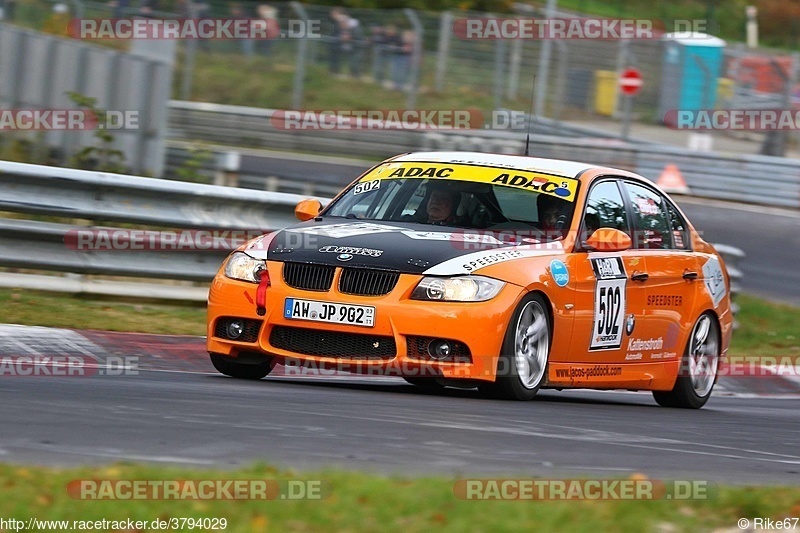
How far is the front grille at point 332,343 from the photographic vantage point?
8.34m

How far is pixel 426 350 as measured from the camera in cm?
835

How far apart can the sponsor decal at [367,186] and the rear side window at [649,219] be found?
67.4 inches

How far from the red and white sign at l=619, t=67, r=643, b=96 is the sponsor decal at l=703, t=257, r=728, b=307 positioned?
19275mm

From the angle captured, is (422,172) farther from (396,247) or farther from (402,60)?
(402,60)

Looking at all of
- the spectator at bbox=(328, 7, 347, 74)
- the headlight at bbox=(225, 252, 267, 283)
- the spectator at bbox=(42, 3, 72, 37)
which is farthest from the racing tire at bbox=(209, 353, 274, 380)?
the spectator at bbox=(328, 7, 347, 74)

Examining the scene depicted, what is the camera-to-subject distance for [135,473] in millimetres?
5113

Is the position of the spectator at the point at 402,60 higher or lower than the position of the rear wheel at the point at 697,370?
higher

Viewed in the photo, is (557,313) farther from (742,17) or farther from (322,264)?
(742,17)

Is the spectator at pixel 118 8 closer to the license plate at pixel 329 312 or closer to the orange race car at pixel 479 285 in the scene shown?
the orange race car at pixel 479 285

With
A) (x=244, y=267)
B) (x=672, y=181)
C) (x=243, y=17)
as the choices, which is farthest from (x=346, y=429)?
(x=243, y=17)

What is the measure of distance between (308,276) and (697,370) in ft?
11.5

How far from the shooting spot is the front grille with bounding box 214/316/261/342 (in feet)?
28.4

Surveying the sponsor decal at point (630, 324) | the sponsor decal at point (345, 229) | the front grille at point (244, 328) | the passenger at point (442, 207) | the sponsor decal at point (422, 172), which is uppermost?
the sponsor decal at point (422, 172)

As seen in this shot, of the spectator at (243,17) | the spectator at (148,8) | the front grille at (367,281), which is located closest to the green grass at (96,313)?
the front grille at (367,281)
